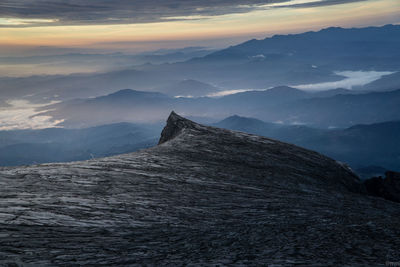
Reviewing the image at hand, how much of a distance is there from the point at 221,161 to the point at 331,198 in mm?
9978

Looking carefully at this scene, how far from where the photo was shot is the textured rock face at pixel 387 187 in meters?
38.9

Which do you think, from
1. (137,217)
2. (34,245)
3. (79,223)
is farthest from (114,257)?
(137,217)

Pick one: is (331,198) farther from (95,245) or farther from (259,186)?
(95,245)

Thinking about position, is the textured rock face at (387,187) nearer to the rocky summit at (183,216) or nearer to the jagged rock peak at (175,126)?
the rocky summit at (183,216)

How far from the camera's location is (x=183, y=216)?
63.4 feet

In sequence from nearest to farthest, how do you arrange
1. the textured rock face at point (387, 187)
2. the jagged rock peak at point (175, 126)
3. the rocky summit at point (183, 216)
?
the rocky summit at point (183, 216) → the textured rock face at point (387, 187) → the jagged rock peak at point (175, 126)

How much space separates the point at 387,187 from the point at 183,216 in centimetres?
2970

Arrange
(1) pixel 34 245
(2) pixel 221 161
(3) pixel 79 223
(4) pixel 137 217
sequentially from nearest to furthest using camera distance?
1. (1) pixel 34 245
2. (3) pixel 79 223
3. (4) pixel 137 217
4. (2) pixel 221 161

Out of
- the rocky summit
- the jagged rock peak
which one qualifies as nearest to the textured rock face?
the rocky summit

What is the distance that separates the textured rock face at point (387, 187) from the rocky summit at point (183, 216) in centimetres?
932

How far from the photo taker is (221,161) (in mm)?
33656

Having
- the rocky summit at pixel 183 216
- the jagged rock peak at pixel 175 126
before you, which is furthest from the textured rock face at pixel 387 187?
the jagged rock peak at pixel 175 126

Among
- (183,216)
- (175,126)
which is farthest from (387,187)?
(183,216)

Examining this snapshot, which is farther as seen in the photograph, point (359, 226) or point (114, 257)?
point (359, 226)
